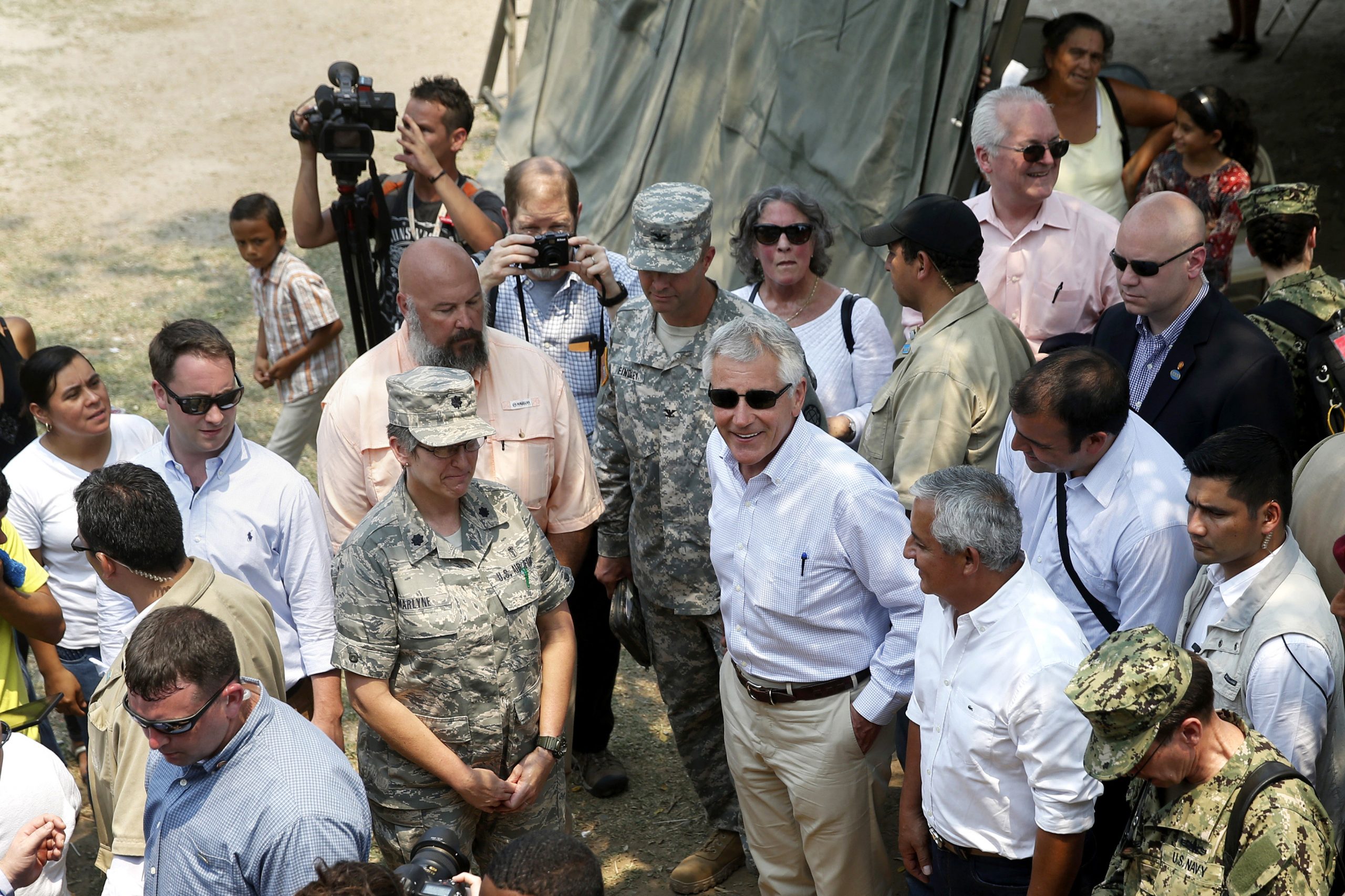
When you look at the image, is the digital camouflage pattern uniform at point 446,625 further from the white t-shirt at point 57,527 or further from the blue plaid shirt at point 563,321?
the white t-shirt at point 57,527

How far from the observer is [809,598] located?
343 centimetres

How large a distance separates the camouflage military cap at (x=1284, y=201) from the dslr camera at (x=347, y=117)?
3281mm

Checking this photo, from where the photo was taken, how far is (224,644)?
2.75 m

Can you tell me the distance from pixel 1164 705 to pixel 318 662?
2.50 meters

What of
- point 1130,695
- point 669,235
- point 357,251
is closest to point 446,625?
point 669,235

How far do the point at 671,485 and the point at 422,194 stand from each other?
223cm

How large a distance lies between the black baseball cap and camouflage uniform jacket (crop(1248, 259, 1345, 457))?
107 cm

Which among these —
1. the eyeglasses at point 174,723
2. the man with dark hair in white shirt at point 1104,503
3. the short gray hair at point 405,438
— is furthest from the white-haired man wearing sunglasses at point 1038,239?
the eyeglasses at point 174,723

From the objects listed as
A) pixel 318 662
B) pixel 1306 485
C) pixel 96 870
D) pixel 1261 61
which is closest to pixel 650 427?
pixel 318 662

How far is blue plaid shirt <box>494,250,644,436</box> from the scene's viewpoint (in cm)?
466

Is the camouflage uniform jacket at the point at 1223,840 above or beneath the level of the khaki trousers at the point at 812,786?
above

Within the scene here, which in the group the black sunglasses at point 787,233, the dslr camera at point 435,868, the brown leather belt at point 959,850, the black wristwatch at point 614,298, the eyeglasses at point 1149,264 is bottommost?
the brown leather belt at point 959,850

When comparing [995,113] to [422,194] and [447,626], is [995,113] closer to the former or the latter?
[422,194]

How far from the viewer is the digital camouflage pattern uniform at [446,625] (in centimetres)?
325
